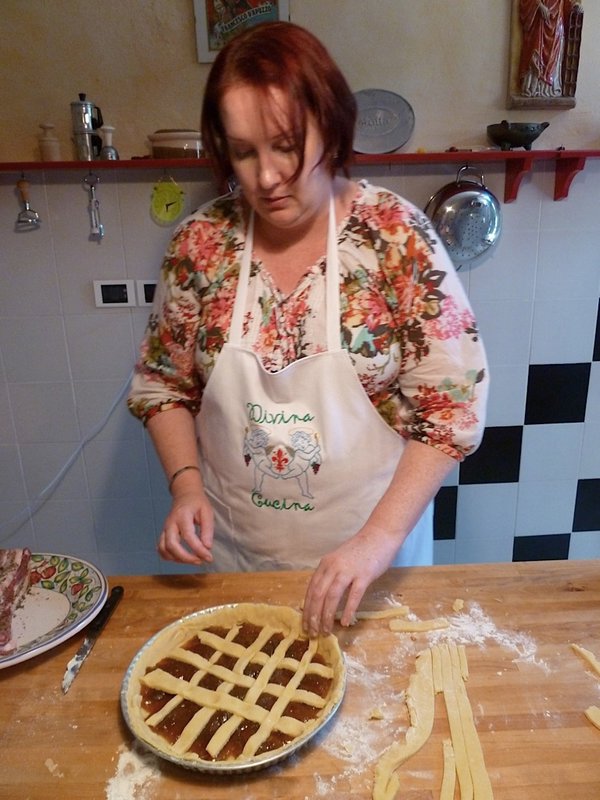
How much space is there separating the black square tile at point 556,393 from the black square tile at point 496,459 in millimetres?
67

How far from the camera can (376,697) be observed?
28.3 inches

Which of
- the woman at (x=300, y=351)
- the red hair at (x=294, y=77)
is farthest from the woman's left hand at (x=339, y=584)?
the red hair at (x=294, y=77)

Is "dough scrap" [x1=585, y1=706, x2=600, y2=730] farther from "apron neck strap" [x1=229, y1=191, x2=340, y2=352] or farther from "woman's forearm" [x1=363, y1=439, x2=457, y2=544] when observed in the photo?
"apron neck strap" [x1=229, y1=191, x2=340, y2=352]

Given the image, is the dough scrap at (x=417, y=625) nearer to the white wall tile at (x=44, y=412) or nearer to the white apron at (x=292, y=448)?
the white apron at (x=292, y=448)

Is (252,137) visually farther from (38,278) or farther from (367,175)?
(38,278)

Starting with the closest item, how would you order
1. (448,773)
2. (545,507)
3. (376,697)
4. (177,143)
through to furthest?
(448,773) → (376,697) → (177,143) → (545,507)

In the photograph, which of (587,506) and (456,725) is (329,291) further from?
(587,506)

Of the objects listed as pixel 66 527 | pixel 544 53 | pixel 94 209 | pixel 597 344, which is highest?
pixel 544 53

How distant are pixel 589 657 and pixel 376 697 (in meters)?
0.27

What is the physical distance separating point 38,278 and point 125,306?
0.76 ft

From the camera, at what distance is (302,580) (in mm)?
929

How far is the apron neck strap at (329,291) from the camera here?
3.03 feet

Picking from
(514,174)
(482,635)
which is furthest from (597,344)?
(482,635)

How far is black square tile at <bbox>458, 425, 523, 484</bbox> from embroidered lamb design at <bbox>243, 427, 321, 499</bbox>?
2.94 ft
